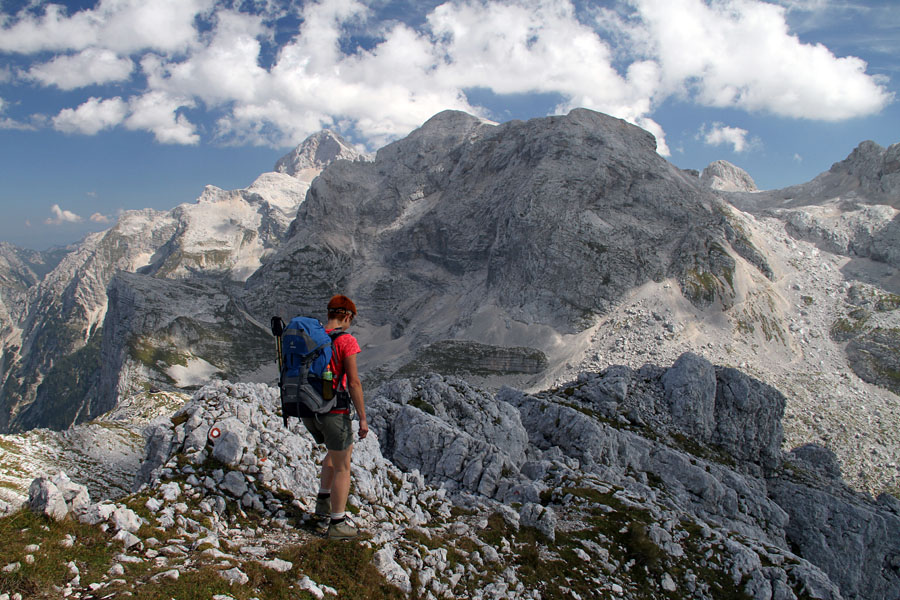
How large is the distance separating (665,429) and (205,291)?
527 feet

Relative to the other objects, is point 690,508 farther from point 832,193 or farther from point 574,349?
point 832,193

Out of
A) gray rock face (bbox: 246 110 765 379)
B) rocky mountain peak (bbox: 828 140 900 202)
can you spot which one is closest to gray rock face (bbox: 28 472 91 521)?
gray rock face (bbox: 246 110 765 379)

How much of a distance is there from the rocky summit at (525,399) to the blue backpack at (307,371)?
2726 mm

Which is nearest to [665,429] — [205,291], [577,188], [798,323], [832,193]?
[798,323]

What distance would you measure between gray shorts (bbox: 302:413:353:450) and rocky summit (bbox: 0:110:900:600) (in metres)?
1.93

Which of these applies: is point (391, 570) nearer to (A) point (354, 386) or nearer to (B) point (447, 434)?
(A) point (354, 386)

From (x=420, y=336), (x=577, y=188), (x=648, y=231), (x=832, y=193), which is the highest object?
(x=832, y=193)

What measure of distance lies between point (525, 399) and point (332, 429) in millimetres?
29817

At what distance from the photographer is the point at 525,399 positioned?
1475 inches

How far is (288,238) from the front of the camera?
646 ft

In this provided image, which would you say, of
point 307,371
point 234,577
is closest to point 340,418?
point 307,371

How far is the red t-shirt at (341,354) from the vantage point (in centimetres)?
915

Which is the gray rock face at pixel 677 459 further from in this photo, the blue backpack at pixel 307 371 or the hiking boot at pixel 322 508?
the blue backpack at pixel 307 371

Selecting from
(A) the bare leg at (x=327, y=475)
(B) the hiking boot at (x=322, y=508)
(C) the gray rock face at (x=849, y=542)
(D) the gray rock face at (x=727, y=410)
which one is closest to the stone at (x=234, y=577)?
(A) the bare leg at (x=327, y=475)
